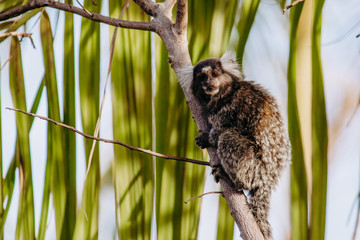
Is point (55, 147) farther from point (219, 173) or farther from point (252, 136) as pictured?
point (252, 136)

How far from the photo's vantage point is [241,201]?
1.54m

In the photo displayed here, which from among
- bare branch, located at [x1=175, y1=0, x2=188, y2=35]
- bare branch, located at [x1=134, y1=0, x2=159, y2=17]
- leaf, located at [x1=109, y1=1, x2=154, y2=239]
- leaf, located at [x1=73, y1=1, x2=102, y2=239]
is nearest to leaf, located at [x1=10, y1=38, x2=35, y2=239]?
leaf, located at [x1=73, y1=1, x2=102, y2=239]

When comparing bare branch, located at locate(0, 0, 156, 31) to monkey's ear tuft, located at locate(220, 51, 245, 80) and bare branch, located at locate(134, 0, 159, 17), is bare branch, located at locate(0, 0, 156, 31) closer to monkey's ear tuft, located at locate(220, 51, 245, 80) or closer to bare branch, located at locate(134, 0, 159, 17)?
bare branch, located at locate(134, 0, 159, 17)

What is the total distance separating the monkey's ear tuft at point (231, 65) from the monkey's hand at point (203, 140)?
2.28ft

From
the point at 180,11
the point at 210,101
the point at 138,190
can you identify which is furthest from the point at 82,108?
the point at 210,101

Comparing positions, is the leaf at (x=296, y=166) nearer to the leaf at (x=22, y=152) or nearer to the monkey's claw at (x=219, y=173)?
the monkey's claw at (x=219, y=173)

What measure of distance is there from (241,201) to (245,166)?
1.85 feet

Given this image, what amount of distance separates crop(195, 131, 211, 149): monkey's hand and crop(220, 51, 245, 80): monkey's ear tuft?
69 centimetres

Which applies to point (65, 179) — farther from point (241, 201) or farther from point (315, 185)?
point (315, 185)

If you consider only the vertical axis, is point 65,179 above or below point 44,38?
below

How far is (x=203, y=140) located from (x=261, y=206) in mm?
465

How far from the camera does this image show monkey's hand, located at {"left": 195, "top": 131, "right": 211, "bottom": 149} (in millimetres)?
1876

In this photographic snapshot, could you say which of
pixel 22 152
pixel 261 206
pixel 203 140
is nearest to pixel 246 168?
pixel 261 206

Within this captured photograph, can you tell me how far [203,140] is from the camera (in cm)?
191
